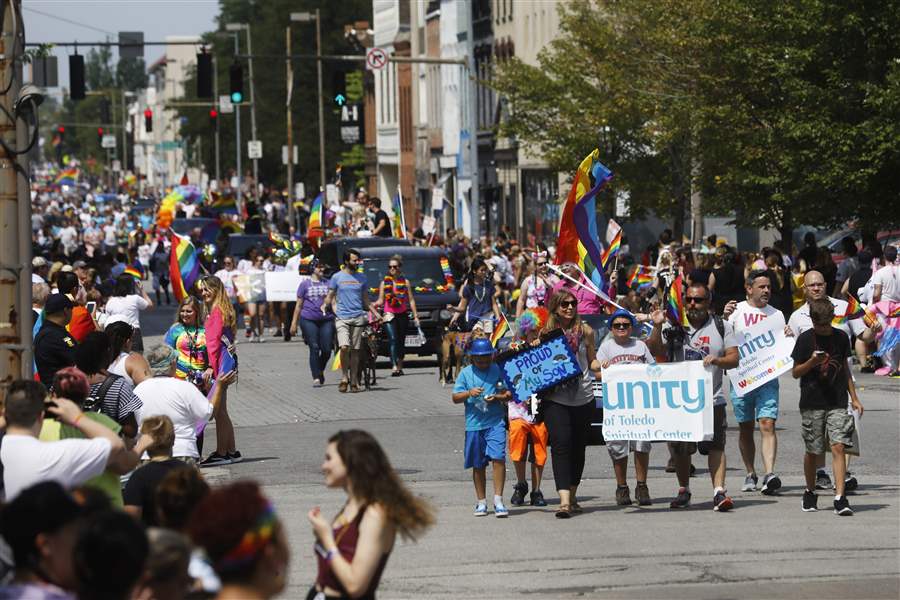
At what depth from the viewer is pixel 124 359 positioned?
1221 cm

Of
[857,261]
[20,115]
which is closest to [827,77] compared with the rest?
[857,261]

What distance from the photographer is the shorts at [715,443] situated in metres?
13.9

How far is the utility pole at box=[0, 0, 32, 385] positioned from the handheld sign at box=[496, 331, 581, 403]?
3532mm

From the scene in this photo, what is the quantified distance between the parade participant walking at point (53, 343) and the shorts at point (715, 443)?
456 cm

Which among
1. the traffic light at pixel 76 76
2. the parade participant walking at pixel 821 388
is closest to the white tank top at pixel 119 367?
the parade participant walking at pixel 821 388

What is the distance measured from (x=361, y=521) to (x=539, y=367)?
693 centimetres

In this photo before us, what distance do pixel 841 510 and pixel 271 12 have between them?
→ 283 feet

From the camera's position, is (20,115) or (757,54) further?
(757,54)

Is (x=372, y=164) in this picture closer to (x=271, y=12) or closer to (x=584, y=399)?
(x=271, y=12)

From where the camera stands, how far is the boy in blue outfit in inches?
531

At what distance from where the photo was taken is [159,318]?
1618 inches

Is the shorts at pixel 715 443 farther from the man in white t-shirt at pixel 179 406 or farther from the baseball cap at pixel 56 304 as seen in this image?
the baseball cap at pixel 56 304

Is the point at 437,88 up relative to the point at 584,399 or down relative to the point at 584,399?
up

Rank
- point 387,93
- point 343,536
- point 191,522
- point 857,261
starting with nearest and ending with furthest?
point 191,522 → point 343,536 → point 857,261 → point 387,93
